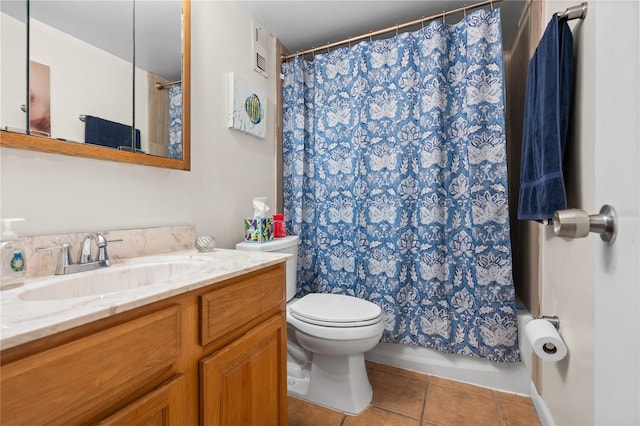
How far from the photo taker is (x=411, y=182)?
6.03 feet

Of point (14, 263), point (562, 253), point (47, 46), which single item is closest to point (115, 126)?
point (47, 46)

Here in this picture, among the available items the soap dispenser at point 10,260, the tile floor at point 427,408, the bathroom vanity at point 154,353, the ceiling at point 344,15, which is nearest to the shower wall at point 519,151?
the ceiling at point 344,15

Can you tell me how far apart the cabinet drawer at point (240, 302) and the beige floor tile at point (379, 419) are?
77 centimetres

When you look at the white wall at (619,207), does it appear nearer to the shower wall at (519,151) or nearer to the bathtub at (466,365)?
the shower wall at (519,151)

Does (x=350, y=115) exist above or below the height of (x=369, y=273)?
above

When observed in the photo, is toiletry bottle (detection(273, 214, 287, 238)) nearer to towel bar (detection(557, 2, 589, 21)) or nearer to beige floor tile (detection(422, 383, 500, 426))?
beige floor tile (detection(422, 383, 500, 426))

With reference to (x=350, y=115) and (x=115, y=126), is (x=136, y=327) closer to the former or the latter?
(x=115, y=126)

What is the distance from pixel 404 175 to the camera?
1845 mm

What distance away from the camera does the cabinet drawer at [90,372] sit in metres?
0.47

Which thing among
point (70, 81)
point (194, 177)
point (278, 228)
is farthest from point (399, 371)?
point (70, 81)

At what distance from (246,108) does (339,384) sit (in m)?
1.64

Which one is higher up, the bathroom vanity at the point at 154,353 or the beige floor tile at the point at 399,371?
the bathroom vanity at the point at 154,353

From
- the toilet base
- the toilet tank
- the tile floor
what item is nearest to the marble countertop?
the toilet tank

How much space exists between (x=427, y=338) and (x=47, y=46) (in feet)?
7.05
